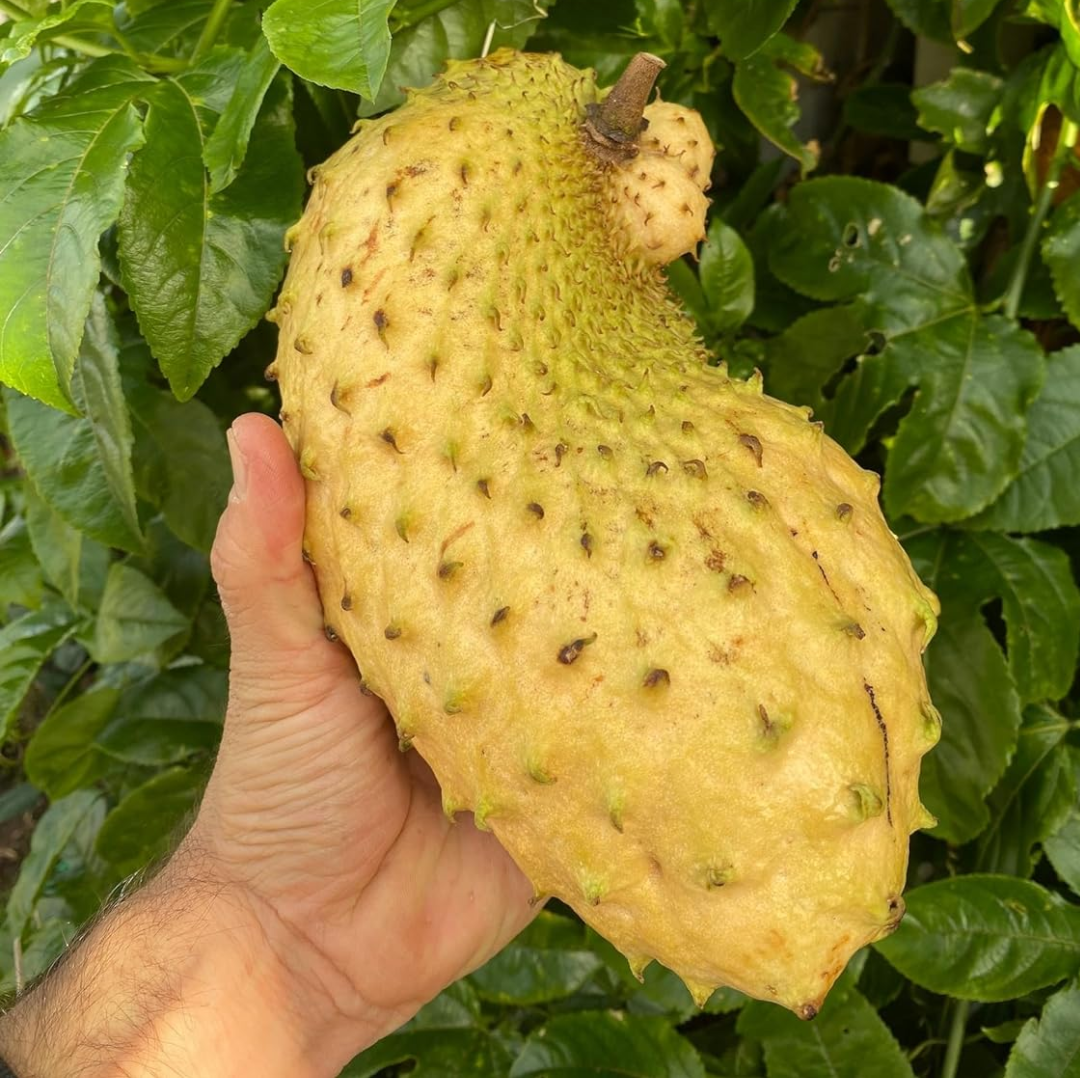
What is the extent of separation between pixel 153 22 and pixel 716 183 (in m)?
0.92

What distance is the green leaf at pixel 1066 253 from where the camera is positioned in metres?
1.27

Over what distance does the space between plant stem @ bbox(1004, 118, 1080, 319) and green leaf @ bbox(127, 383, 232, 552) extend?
1070mm

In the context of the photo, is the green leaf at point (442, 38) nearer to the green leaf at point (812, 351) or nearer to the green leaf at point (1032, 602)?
the green leaf at point (812, 351)

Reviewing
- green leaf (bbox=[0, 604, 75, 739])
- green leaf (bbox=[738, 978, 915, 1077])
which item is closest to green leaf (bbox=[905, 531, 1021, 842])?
green leaf (bbox=[738, 978, 915, 1077])

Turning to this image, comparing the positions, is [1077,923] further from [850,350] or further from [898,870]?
[850,350]

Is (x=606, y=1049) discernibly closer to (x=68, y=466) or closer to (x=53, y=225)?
(x=68, y=466)

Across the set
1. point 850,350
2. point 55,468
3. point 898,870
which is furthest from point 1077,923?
point 55,468

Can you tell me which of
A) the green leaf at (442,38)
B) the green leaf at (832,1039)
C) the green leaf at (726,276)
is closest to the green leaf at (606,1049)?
the green leaf at (832,1039)

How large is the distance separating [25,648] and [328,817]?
60cm

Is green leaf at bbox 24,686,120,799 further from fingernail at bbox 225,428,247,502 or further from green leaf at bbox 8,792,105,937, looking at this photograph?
fingernail at bbox 225,428,247,502

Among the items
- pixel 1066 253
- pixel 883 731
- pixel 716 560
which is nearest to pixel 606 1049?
pixel 883 731

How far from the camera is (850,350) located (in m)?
1.37

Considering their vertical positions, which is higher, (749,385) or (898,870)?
(749,385)

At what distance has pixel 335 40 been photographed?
32.6 inches
